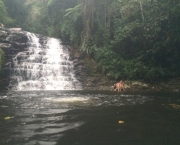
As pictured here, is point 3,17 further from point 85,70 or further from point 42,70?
point 85,70

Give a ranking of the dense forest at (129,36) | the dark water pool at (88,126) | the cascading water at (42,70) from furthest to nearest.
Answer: the dense forest at (129,36)
the cascading water at (42,70)
the dark water pool at (88,126)

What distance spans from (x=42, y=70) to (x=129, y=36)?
9286 mm

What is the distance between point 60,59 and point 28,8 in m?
19.1

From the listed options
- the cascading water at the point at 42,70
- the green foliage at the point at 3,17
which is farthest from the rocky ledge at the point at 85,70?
the green foliage at the point at 3,17

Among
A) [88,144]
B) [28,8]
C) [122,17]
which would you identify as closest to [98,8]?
[122,17]

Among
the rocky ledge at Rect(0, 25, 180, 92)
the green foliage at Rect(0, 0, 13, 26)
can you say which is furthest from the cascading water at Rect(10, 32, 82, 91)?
the green foliage at Rect(0, 0, 13, 26)

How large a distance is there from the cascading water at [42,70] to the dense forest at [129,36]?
2.99 m

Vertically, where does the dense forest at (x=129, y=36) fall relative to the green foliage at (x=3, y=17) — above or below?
below

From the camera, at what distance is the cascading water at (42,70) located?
19875 millimetres

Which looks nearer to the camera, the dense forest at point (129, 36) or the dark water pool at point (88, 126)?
the dark water pool at point (88, 126)

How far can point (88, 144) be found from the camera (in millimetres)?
4984

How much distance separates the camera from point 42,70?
70.4 feet

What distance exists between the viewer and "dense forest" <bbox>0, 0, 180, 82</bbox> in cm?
2112

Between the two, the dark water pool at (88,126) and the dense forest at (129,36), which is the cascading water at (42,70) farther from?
the dark water pool at (88,126)
